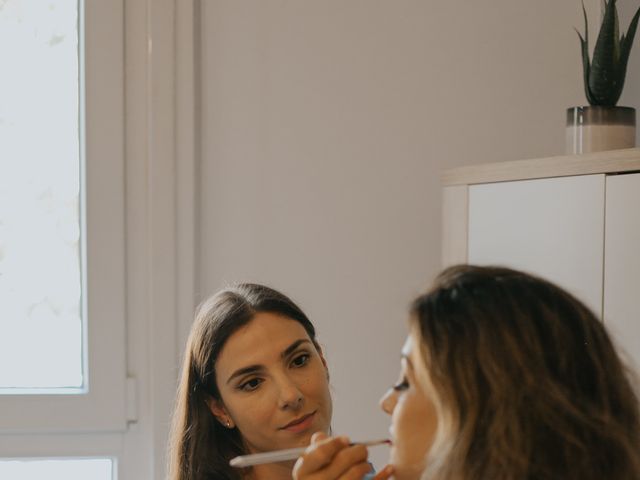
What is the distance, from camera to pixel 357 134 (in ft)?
7.29

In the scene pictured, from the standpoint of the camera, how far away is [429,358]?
85cm

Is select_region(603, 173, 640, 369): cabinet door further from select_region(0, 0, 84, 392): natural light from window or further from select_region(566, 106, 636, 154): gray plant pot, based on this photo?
select_region(0, 0, 84, 392): natural light from window

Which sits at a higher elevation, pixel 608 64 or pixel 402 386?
pixel 608 64

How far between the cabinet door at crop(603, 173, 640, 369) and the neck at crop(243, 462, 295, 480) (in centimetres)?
54

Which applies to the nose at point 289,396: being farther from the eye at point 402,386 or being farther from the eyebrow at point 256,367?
the eye at point 402,386

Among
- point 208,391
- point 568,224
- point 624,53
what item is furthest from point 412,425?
point 624,53

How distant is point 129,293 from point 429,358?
1.45 metres

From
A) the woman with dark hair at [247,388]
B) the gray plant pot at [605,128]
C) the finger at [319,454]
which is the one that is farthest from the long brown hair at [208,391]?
the gray plant pot at [605,128]

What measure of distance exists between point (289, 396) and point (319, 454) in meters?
0.30

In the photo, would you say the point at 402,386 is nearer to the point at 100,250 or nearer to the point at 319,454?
Answer: the point at 319,454

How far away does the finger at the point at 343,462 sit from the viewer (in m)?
1.08

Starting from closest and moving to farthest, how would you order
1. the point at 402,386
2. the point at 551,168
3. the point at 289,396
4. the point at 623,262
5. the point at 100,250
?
the point at 402,386 < the point at 289,396 < the point at 623,262 < the point at 551,168 < the point at 100,250

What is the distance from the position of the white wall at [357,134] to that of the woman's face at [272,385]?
2.51 feet

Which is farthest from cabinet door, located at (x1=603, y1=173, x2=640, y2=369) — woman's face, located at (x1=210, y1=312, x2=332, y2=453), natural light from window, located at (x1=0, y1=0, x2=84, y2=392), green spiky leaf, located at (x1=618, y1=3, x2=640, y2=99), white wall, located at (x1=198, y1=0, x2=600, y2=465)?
natural light from window, located at (x1=0, y1=0, x2=84, y2=392)
